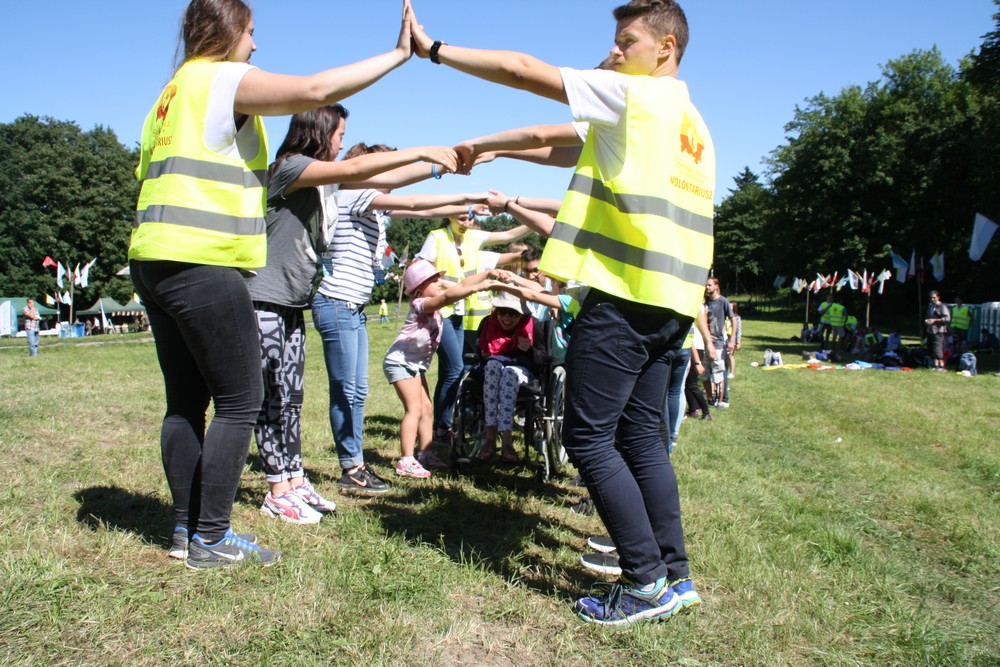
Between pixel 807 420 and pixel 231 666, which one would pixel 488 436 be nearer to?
pixel 231 666

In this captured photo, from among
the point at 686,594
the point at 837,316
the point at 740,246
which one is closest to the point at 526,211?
the point at 686,594

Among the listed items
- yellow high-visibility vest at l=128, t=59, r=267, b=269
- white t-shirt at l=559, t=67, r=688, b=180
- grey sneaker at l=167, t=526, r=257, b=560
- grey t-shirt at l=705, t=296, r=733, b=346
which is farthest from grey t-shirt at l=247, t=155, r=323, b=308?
grey t-shirt at l=705, t=296, r=733, b=346

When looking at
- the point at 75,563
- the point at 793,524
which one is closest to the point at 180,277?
the point at 75,563

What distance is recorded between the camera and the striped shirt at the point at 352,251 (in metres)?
4.39

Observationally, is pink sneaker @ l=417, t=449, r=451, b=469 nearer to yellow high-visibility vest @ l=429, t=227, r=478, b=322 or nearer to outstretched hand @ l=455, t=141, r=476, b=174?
yellow high-visibility vest @ l=429, t=227, r=478, b=322

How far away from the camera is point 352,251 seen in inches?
177

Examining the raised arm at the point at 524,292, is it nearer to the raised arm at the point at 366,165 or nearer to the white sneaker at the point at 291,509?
the raised arm at the point at 366,165

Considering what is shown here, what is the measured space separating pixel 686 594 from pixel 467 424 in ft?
8.97

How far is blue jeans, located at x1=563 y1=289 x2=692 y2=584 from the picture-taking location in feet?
8.89

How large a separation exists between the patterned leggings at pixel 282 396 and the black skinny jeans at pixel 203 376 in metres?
0.62

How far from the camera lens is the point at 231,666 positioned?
2.28 m

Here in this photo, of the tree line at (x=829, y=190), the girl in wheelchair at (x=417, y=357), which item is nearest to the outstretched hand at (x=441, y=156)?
the girl in wheelchair at (x=417, y=357)

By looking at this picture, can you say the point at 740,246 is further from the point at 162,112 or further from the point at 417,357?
the point at 162,112

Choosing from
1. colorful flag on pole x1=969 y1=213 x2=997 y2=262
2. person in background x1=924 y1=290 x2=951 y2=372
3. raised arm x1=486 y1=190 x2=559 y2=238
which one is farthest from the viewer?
colorful flag on pole x1=969 y1=213 x2=997 y2=262
